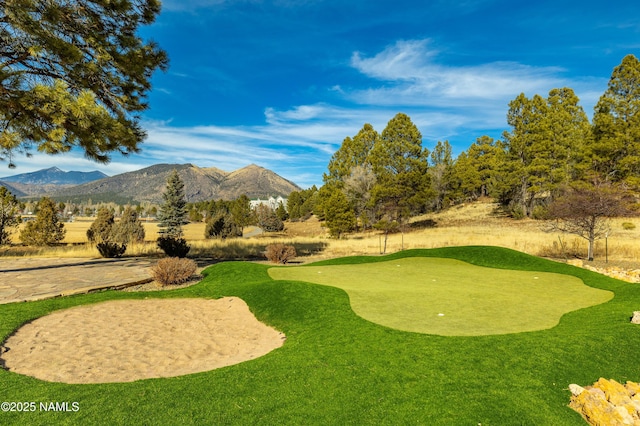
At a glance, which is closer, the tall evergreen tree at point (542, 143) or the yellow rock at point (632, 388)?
the yellow rock at point (632, 388)

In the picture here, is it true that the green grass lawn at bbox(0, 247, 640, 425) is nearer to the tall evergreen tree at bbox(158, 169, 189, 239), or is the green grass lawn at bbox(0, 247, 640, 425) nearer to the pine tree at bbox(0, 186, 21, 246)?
the pine tree at bbox(0, 186, 21, 246)

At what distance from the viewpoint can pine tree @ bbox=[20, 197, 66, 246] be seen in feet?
89.5

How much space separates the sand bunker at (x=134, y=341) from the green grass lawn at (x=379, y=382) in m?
0.58

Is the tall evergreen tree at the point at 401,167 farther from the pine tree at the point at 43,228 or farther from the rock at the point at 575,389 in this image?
the rock at the point at 575,389

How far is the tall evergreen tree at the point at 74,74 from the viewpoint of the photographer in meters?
9.11

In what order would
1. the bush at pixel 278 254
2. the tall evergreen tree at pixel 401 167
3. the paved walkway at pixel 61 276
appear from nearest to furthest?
the paved walkway at pixel 61 276 → the bush at pixel 278 254 → the tall evergreen tree at pixel 401 167

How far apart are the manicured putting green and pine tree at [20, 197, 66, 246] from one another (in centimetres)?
2449

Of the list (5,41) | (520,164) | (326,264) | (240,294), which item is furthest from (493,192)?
(5,41)

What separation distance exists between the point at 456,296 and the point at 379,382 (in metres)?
5.56

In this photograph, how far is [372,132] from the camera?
153 ft

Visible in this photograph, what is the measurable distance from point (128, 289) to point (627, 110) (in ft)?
139

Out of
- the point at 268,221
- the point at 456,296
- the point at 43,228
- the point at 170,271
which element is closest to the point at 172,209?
the point at 43,228

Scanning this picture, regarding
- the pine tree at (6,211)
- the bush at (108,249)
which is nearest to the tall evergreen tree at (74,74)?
the bush at (108,249)

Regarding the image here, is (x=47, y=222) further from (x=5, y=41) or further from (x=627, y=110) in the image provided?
(x=627, y=110)
